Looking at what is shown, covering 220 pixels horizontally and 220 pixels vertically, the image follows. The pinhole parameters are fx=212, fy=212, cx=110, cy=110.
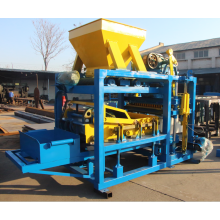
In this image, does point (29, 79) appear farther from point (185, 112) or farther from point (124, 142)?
point (124, 142)

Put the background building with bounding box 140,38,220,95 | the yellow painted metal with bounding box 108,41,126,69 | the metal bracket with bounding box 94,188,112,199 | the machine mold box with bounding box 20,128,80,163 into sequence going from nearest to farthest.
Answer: the machine mold box with bounding box 20,128,80,163
the metal bracket with bounding box 94,188,112,199
the yellow painted metal with bounding box 108,41,126,69
the background building with bounding box 140,38,220,95

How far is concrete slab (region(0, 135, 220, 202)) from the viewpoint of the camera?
11.2ft

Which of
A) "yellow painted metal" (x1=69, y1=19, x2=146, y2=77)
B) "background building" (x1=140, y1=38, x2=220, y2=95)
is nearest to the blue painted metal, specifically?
"yellow painted metal" (x1=69, y1=19, x2=146, y2=77)

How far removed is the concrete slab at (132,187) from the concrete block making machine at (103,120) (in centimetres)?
19

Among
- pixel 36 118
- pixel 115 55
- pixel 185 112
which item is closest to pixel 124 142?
pixel 115 55

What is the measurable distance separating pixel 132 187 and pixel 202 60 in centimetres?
2363

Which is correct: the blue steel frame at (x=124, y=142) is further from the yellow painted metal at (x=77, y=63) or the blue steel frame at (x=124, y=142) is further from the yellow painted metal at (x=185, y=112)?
the yellow painted metal at (x=77, y=63)

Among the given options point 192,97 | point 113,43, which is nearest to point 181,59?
point 192,97

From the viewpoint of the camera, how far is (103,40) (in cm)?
362

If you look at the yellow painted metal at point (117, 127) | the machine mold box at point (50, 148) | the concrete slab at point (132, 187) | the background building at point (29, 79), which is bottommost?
the concrete slab at point (132, 187)

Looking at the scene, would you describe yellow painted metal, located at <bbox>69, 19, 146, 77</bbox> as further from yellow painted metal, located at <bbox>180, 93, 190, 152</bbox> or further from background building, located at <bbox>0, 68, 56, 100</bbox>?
background building, located at <bbox>0, 68, 56, 100</bbox>

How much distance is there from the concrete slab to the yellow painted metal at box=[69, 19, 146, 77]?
214 centimetres

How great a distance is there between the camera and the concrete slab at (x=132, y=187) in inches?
134

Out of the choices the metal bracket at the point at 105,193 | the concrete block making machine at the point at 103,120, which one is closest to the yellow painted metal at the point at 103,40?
the concrete block making machine at the point at 103,120
